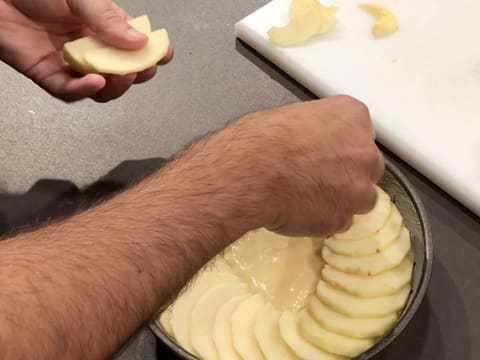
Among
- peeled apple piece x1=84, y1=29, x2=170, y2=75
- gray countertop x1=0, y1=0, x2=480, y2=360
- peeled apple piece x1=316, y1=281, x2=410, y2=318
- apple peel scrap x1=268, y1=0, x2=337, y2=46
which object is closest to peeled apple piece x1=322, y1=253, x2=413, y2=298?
peeled apple piece x1=316, y1=281, x2=410, y2=318

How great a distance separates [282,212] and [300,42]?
0.56 m

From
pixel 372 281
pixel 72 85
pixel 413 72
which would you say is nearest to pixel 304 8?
pixel 413 72

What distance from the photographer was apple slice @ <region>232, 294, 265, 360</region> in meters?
0.89

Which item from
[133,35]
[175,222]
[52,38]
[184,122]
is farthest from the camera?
[184,122]

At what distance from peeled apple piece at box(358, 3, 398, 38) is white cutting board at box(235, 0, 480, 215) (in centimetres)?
1

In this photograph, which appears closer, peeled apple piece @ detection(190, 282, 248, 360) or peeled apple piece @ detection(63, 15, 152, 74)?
peeled apple piece @ detection(190, 282, 248, 360)

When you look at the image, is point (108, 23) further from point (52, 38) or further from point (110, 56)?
point (52, 38)

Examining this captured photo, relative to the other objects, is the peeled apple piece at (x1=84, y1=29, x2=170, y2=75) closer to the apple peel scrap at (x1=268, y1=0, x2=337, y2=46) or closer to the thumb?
the thumb

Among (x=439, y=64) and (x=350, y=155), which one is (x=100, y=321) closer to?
(x=350, y=155)

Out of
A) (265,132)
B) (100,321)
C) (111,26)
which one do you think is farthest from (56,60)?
(100,321)

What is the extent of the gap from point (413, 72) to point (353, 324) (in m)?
0.55

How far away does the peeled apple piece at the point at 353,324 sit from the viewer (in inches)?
35.0

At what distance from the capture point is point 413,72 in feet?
4.16

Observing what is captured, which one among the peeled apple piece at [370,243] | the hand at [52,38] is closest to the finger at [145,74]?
the hand at [52,38]
